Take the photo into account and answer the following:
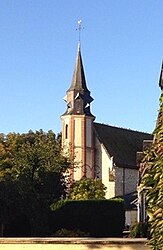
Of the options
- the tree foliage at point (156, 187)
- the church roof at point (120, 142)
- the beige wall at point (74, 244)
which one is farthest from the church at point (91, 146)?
the tree foliage at point (156, 187)

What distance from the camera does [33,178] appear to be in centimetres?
3806

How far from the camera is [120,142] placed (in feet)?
263

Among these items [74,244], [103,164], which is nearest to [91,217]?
[74,244]

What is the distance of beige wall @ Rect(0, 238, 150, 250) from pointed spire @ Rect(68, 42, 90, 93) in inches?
2423

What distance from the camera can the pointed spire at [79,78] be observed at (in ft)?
256

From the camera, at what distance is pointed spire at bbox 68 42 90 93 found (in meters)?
78.0

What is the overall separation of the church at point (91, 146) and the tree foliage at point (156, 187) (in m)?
64.2

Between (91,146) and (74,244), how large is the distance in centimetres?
6058

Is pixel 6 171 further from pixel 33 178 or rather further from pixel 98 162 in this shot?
pixel 98 162

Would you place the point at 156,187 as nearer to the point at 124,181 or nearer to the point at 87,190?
the point at 87,190

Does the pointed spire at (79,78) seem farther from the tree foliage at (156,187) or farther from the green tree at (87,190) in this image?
the tree foliage at (156,187)

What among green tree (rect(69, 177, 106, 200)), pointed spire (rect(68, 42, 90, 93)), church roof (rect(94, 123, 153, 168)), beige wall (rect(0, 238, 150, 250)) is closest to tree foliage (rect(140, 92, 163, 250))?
beige wall (rect(0, 238, 150, 250))

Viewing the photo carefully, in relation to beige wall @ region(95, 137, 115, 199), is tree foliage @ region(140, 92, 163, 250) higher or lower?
lower

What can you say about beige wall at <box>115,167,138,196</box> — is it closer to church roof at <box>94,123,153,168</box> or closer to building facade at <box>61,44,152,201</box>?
building facade at <box>61,44,152,201</box>
